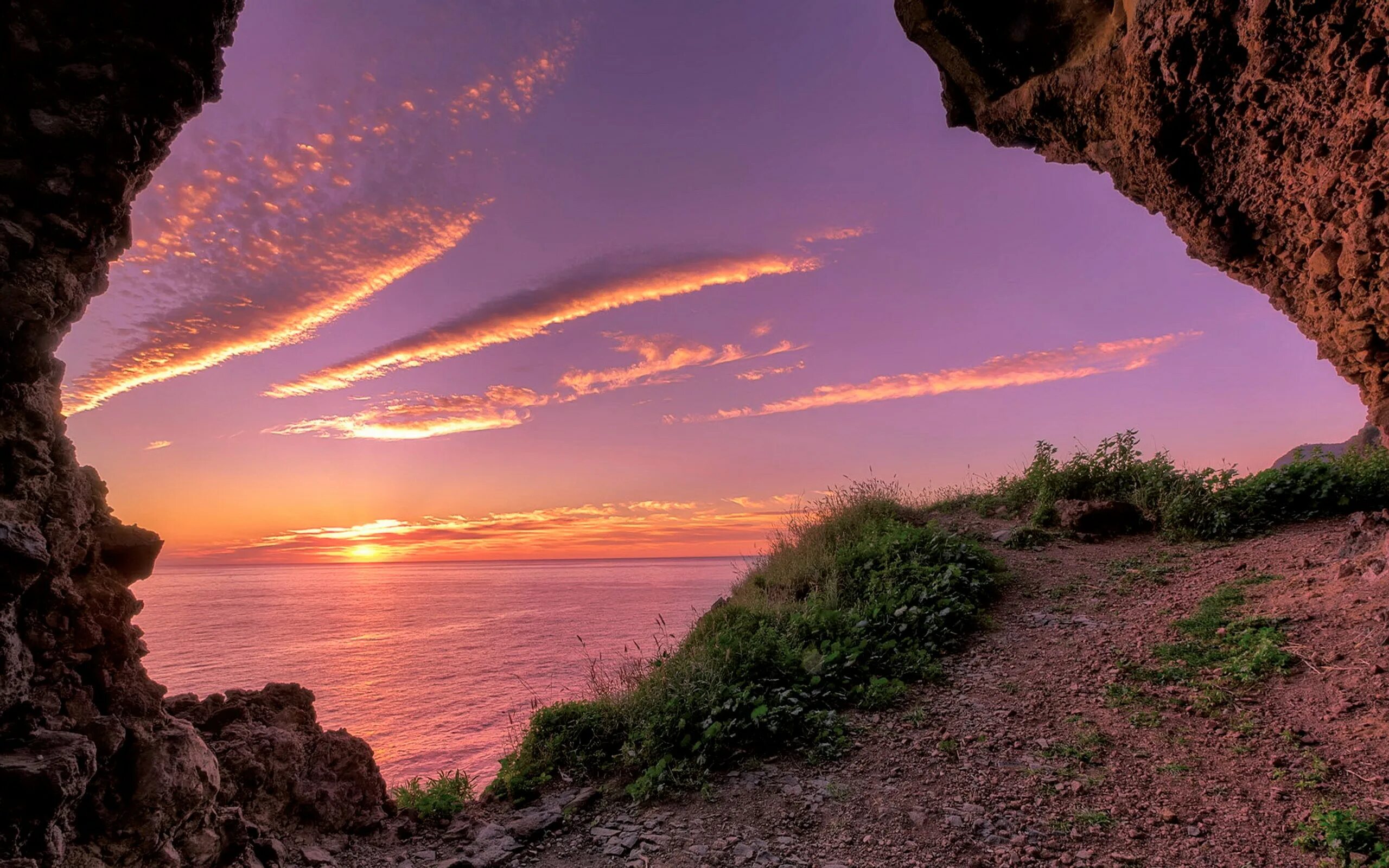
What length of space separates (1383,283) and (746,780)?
6420 mm

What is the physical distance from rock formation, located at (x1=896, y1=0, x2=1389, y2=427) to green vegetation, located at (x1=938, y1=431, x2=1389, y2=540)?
19.9ft

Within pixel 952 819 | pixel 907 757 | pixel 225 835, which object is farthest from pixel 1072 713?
pixel 225 835

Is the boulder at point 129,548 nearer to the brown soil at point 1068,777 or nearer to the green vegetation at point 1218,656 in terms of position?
the brown soil at point 1068,777

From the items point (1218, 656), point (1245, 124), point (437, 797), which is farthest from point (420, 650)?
point (1245, 124)

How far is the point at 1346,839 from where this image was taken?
3645mm

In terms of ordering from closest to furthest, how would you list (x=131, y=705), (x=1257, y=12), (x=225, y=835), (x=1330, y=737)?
(x=131, y=705)
(x=225, y=835)
(x=1330, y=737)
(x=1257, y=12)

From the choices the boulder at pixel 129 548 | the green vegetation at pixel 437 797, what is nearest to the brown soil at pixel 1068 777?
the green vegetation at pixel 437 797

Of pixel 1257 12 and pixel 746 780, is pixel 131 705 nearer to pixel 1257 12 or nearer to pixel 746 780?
pixel 746 780

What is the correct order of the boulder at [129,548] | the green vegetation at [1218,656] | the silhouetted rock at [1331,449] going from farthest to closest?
the silhouetted rock at [1331,449] → the green vegetation at [1218,656] → the boulder at [129,548]

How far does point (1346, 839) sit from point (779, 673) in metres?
4.25

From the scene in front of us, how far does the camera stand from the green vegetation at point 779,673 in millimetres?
5812

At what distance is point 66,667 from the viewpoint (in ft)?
10.1

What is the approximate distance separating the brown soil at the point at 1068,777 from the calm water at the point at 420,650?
3.44 m

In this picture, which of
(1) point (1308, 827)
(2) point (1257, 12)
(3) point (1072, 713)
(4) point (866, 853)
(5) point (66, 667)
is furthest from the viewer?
(3) point (1072, 713)
